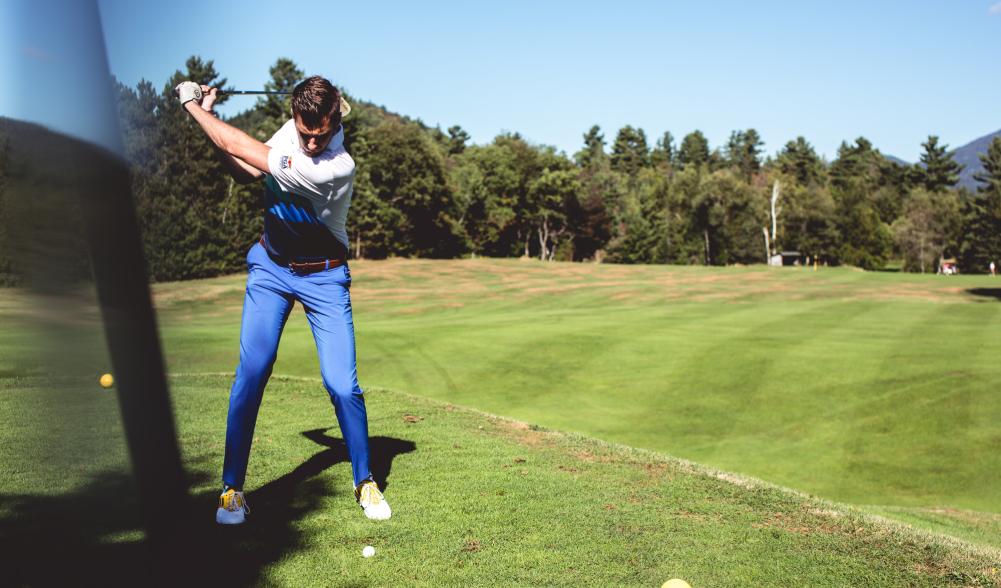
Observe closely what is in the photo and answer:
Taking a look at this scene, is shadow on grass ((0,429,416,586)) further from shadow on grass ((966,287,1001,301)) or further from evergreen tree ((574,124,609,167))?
evergreen tree ((574,124,609,167))

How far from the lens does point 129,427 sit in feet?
18.2

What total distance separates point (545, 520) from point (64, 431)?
353 cm

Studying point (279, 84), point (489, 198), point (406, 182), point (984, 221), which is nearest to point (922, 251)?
point (984, 221)

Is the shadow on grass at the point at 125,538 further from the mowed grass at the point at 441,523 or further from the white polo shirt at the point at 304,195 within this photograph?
the white polo shirt at the point at 304,195

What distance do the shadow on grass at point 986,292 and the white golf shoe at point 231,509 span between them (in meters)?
37.2

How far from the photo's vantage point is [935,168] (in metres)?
123

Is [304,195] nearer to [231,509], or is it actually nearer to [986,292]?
[231,509]

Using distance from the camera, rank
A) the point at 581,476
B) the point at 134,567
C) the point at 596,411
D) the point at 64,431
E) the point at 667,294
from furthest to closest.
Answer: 1. the point at 667,294
2. the point at 596,411
3. the point at 581,476
4. the point at 64,431
5. the point at 134,567

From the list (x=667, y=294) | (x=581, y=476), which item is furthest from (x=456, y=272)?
(x=581, y=476)

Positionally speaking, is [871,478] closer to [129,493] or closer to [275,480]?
[275,480]

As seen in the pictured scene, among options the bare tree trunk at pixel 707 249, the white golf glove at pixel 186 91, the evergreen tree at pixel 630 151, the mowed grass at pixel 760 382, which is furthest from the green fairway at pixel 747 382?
the evergreen tree at pixel 630 151

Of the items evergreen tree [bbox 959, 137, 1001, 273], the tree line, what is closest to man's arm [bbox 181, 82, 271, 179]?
the tree line

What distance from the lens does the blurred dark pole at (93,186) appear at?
2.97 m

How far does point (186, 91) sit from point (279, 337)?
1.69 metres
